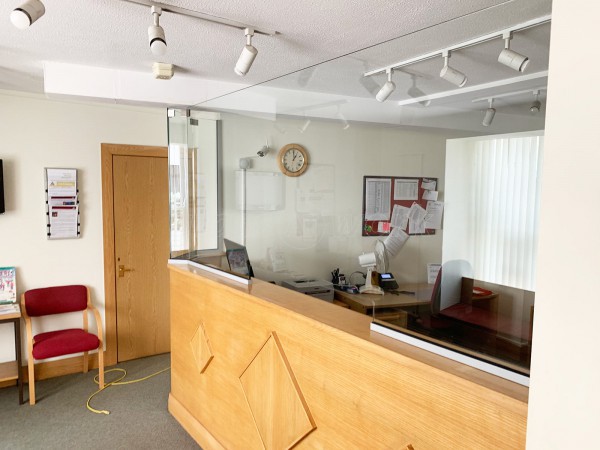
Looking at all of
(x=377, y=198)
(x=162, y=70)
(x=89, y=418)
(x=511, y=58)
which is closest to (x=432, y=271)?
(x=377, y=198)

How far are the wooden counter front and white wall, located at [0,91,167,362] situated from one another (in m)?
1.36

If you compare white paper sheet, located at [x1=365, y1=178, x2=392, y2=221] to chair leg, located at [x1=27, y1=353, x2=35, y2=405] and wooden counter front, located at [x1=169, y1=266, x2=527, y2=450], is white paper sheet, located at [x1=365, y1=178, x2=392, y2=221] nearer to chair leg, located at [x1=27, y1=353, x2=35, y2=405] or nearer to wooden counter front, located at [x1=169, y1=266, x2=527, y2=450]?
wooden counter front, located at [x1=169, y1=266, x2=527, y2=450]

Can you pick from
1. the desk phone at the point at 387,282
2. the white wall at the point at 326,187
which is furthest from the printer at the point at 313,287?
the desk phone at the point at 387,282

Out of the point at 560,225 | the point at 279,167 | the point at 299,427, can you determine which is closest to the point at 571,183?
the point at 560,225

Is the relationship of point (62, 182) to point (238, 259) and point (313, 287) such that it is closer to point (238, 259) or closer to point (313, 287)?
point (238, 259)

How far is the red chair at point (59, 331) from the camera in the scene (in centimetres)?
362

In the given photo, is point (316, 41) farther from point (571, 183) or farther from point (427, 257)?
point (571, 183)

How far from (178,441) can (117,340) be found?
1.69 meters

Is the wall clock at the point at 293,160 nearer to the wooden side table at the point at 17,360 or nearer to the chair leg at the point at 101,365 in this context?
the chair leg at the point at 101,365

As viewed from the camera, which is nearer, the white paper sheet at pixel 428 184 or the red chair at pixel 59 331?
the white paper sheet at pixel 428 184

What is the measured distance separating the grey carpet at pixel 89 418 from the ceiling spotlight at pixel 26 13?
258 centimetres

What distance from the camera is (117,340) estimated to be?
14.5 feet

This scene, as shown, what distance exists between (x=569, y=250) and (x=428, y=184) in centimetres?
99

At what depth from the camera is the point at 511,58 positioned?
1.87 metres
